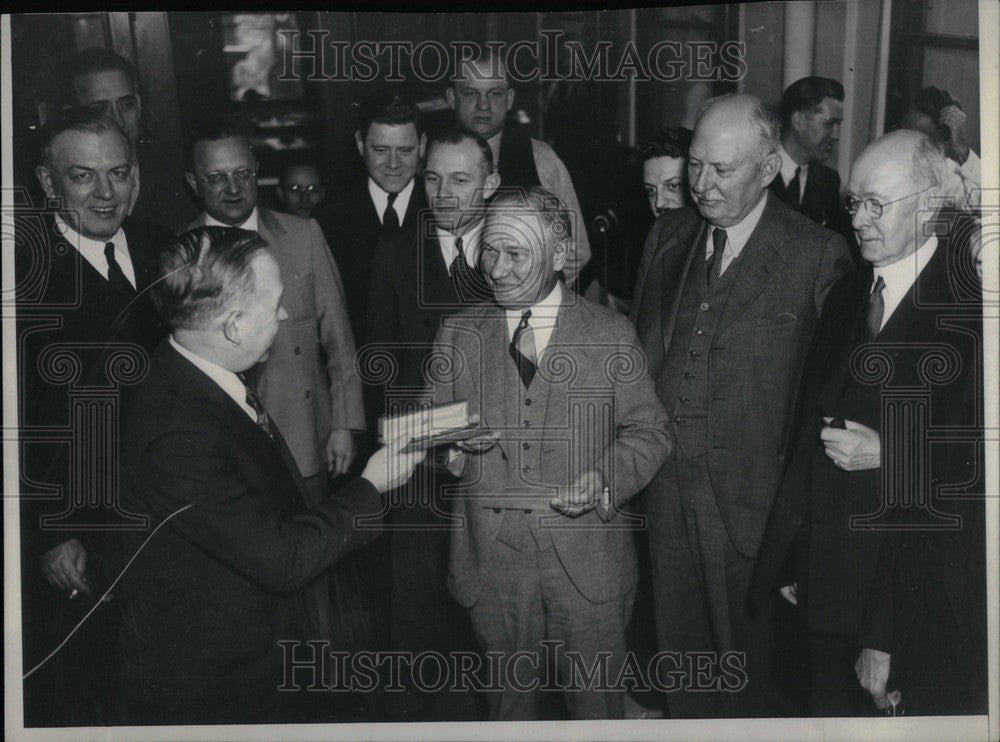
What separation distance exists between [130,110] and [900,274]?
2.80 meters

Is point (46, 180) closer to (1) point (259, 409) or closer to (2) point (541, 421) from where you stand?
(1) point (259, 409)

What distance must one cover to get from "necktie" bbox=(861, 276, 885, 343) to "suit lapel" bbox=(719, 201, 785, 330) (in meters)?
0.35

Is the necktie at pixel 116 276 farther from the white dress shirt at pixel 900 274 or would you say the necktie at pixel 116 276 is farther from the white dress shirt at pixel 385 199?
the white dress shirt at pixel 900 274

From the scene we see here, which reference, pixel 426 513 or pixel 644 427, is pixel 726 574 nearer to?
pixel 644 427

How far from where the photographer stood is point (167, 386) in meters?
3.98

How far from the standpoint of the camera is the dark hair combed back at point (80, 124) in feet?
13.2

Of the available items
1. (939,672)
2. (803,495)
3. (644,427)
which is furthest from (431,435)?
(939,672)

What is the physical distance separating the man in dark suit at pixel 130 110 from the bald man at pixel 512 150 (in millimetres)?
1037

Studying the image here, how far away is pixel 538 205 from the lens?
3992mm

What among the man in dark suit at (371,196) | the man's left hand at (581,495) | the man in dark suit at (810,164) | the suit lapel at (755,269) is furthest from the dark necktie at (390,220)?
the man in dark suit at (810,164)

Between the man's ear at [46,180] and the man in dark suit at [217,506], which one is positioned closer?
the man in dark suit at [217,506]

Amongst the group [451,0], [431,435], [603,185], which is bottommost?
[431,435]

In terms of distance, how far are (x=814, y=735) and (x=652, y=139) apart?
2229 mm

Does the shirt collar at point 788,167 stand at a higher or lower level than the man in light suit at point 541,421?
higher
